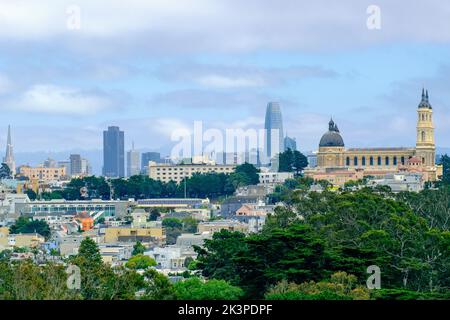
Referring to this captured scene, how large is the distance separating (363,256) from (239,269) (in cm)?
236

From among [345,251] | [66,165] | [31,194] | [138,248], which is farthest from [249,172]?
[345,251]

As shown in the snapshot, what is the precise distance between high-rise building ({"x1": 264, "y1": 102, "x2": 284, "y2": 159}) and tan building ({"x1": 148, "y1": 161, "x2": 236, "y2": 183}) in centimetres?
446

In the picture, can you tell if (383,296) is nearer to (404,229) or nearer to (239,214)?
(404,229)

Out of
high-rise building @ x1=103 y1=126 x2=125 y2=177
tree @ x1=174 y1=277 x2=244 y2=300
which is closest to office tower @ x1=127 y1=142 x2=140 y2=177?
high-rise building @ x1=103 y1=126 x2=125 y2=177

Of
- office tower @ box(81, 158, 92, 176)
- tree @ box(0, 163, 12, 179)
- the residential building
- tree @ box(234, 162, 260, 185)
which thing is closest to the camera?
the residential building

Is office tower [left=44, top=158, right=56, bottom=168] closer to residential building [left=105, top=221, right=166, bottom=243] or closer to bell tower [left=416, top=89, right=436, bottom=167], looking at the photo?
bell tower [left=416, top=89, right=436, bottom=167]

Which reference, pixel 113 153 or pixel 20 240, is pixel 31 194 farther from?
pixel 20 240

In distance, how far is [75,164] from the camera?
150 metres

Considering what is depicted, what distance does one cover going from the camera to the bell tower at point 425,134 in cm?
11306

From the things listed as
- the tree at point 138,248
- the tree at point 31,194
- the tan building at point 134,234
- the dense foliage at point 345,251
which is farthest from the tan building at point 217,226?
the tree at point 31,194

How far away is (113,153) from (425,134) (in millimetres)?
22352

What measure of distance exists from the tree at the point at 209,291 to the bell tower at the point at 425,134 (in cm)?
8310

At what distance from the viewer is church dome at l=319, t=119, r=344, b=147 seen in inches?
4551
